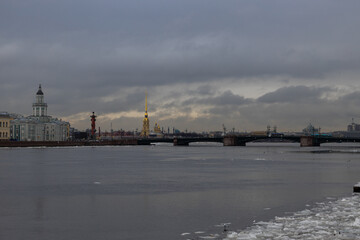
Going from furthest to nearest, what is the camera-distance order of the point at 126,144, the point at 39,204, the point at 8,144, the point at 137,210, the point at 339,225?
1. the point at 126,144
2. the point at 8,144
3. the point at 39,204
4. the point at 137,210
5. the point at 339,225

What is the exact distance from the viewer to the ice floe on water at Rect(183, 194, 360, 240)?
1368 cm

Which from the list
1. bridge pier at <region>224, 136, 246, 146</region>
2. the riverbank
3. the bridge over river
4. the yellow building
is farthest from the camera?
bridge pier at <region>224, 136, 246, 146</region>

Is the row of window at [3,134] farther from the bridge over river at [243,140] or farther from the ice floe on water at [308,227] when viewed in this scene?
the ice floe on water at [308,227]

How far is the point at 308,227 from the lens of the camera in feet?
49.2

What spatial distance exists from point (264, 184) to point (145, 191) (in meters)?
8.25

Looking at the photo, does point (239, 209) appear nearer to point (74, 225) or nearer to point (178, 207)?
point (178, 207)

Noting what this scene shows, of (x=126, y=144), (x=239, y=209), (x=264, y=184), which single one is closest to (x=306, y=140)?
(x=126, y=144)

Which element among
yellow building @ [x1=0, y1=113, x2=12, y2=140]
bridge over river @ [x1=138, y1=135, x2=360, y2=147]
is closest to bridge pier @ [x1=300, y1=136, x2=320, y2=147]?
bridge over river @ [x1=138, y1=135, x2=360, y2=147]

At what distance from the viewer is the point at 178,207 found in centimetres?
1945

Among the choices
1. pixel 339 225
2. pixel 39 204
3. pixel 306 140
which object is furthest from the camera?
pixel 306 140

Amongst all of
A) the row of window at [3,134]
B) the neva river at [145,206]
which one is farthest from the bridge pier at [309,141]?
the neva river at [145,206]

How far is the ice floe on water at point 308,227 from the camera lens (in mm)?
13680

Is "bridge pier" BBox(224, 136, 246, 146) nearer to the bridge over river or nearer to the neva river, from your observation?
the bridge over river

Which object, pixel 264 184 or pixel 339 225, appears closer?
pixel 339 225
